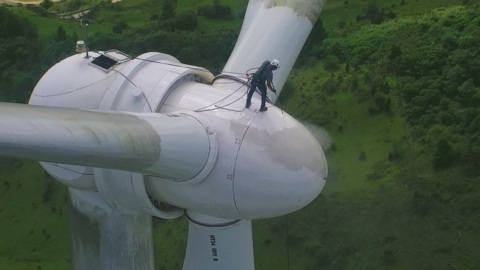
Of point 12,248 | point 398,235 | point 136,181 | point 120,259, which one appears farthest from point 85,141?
point 12,248

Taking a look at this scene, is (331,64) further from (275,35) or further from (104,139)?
(104,139)

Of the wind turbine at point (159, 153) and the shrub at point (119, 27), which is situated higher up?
the wind turbine at point (159, 153)

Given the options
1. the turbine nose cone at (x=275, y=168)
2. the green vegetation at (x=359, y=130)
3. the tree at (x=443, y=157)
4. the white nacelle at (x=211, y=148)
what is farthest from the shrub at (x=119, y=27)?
the turbine nose cone at (x=275, y=168)

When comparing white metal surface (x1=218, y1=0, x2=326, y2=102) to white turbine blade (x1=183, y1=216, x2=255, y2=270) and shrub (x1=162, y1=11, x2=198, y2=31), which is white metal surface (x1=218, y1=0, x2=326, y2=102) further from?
shrub (x1=162, y1=11, x2=198, y2=31)

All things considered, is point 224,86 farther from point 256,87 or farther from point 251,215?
point 251,215

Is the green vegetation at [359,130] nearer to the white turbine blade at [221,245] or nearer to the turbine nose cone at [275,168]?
the white turbine blade at [221,245]

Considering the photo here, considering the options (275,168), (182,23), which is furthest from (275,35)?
(182,23)
